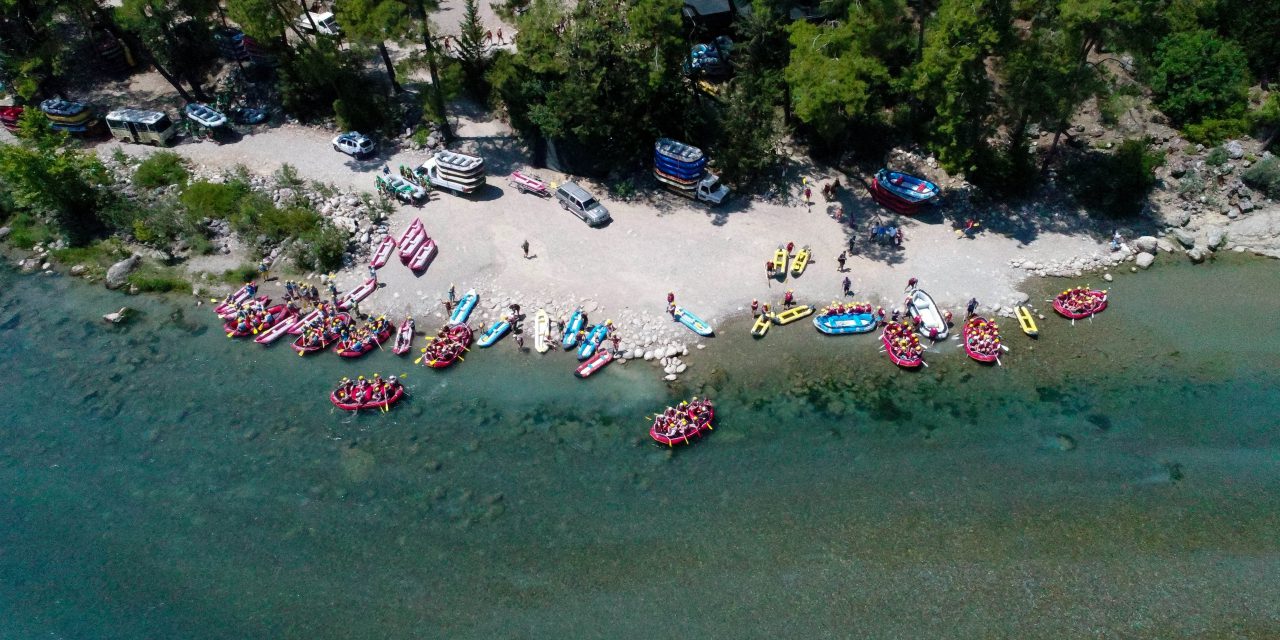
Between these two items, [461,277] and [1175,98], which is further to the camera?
[1175,98]

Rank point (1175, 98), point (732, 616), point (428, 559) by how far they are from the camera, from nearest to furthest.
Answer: point (732, 616), point (428, 559), point (1175, 98)

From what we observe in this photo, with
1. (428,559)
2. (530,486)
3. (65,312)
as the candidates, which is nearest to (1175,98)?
(530,486)

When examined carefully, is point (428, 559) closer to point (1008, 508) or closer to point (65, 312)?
point (1008, 508)

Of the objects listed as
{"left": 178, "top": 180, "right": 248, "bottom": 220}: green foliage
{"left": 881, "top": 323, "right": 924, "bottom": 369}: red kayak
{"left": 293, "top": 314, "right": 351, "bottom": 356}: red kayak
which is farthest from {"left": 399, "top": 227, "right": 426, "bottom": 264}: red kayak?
{"left": 881, "top": 323, "right": 924, "bottom": 369}: red kayak

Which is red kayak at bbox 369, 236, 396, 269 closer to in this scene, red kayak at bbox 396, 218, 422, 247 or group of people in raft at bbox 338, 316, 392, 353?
red kayak at bbox 396, 218, 422, 247

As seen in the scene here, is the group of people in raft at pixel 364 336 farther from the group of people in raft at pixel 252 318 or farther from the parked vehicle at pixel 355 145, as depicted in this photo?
the parked vehicle at pixel 355 145

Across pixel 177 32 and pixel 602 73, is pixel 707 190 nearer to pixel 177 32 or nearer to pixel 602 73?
pixel 602 73
